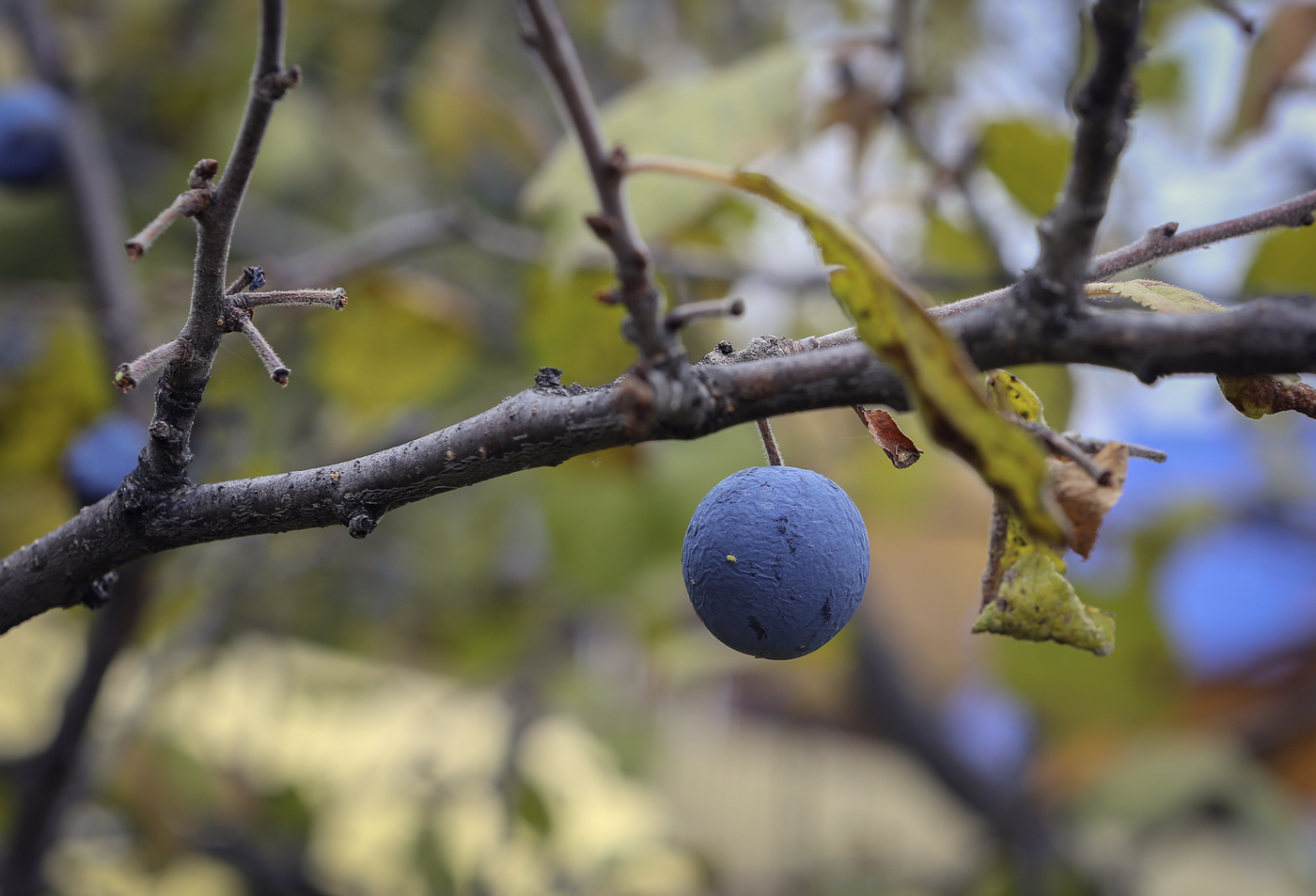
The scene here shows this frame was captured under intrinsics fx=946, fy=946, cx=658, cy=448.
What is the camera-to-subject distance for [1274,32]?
1.22m

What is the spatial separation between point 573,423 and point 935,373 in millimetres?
152

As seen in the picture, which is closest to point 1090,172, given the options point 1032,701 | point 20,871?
point 20,871

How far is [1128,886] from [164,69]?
3.10m

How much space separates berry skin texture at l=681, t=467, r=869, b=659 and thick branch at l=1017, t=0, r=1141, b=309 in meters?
0.19

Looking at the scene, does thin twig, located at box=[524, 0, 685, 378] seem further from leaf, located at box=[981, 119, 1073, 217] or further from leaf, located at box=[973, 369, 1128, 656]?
leaf, located at box=[981, 119, 1073, 217]

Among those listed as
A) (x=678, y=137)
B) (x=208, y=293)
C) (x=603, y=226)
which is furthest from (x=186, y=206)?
(x=678, y=137)

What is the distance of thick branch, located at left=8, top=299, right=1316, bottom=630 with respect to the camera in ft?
1.12

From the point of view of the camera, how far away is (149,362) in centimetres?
40

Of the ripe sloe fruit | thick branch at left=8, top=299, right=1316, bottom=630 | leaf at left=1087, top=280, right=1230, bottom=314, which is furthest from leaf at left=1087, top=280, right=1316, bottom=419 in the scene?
the ripe sloe fruit

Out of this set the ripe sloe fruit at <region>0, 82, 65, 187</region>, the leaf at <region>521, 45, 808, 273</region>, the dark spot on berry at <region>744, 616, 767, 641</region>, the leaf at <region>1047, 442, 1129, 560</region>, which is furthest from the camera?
the ripe sloe fruit at <region>0, 82, 65, 187</region>

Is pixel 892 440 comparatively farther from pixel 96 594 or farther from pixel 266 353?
pixel 96 594

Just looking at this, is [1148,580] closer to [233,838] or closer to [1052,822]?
[1052,822]

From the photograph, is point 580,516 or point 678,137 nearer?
point 678,137

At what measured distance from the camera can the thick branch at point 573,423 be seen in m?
0.34
